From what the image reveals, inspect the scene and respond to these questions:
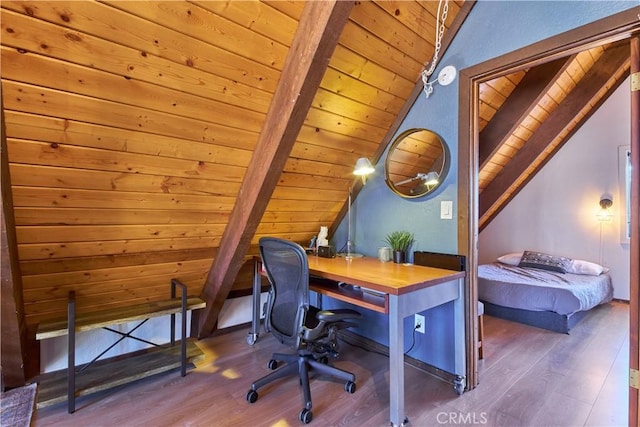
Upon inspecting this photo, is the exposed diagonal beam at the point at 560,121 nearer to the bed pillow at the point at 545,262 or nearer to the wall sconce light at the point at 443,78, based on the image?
the bed pillow at the point at 545,262

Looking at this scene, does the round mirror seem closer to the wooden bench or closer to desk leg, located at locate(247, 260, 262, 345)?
desk leg, located at locate(247, 260, 262, 345)

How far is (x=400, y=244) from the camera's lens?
2.28 metres

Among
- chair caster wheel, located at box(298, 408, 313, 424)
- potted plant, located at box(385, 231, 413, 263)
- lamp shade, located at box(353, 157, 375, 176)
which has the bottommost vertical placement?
chair caster wheel, located at box(298, 408, 313, 424)

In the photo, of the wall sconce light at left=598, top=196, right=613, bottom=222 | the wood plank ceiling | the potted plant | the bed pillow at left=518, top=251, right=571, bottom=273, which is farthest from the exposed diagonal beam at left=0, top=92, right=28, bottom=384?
the wall sconce light at left=598, top=196, right=613, bottom=222

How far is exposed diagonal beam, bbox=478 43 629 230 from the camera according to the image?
3078mm

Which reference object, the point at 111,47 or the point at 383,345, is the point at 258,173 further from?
the point at 383,345

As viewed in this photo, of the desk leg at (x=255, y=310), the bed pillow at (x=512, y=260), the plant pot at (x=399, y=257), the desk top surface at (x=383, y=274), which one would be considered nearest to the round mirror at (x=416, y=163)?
the plant pot at (x=399, y=257)

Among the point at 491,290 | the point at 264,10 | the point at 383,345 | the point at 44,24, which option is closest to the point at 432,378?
the point at 383,345

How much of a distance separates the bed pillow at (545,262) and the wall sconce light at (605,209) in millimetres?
827

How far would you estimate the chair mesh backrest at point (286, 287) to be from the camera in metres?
1.75

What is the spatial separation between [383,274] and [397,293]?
0.33m

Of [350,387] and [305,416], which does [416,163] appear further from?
[305,416]

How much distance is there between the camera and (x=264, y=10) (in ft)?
4.72

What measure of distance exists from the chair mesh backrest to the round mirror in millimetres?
1051
